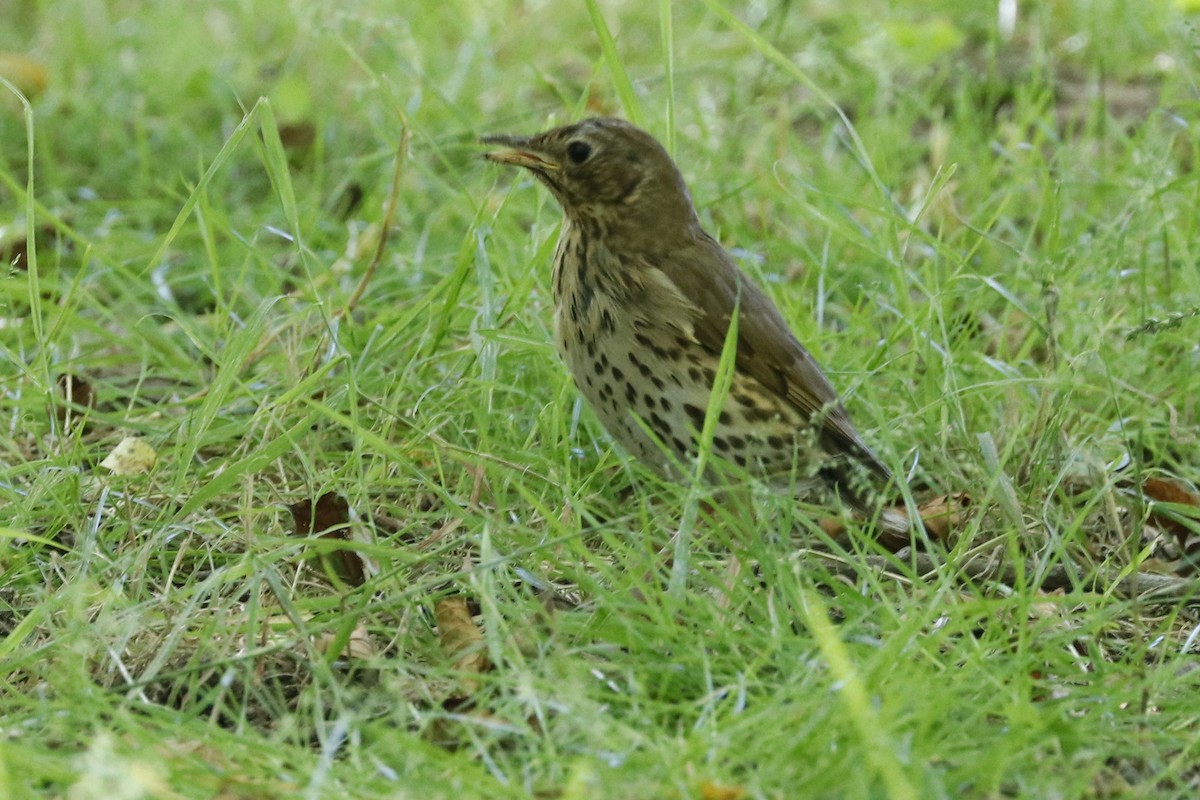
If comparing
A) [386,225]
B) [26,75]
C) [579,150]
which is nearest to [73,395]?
[386,225]

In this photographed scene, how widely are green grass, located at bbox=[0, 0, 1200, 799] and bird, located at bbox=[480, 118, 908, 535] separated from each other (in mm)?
150

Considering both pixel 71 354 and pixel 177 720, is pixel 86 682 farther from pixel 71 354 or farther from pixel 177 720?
pixel 71 354

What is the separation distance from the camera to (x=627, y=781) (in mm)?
2297

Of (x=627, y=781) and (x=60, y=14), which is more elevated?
(x=60, y=14)

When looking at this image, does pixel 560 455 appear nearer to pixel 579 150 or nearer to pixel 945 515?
pixel 579 150

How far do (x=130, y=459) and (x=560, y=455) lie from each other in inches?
37.8

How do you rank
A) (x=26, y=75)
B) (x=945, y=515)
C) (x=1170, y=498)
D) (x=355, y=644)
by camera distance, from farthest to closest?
(x=26, y=75) → (x=1170, y=498) → (x=945, y=515) → (x=355, y=644)

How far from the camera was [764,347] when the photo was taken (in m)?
3.58

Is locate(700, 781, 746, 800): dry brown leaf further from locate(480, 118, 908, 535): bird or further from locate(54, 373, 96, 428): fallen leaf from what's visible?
locate(54, 373, 96, 428): fallen leaf

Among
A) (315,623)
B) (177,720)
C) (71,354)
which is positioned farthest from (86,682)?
(71,354)

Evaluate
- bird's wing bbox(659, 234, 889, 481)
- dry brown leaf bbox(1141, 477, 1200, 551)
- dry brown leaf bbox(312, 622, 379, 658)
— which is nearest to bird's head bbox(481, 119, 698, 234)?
bird's wing bbox(659, 234, 889, 481)

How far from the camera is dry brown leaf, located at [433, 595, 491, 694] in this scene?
2.79m

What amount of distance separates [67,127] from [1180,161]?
405 centimetres

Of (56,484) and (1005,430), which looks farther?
(1005,430)
